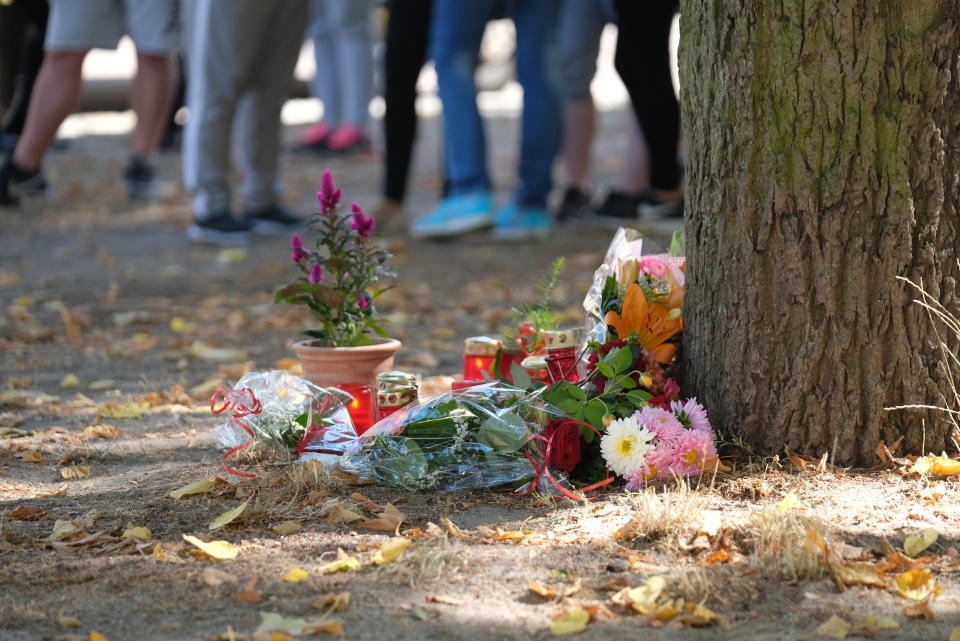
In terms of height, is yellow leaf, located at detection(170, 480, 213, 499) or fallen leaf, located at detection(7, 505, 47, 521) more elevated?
yellow leaf, located at detection(170, 480, 213, 499)

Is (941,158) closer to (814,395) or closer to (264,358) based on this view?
(814,395)

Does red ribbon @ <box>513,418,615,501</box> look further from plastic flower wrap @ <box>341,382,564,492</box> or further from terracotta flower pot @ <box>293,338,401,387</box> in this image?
terracotta flower pot @ <box>293,338,401,387</box>

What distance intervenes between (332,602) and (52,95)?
16.4ft

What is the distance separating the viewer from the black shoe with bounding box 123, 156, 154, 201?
7.41m

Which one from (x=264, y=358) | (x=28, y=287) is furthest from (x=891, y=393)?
(x=28, y=287)

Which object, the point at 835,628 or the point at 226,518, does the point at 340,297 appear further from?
the point at 835,628

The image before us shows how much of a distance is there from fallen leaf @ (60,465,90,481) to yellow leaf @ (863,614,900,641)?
163 centimetres

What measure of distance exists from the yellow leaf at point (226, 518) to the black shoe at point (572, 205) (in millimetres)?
4228

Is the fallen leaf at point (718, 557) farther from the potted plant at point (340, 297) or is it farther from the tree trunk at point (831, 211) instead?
the potted plant at point (340, 297)

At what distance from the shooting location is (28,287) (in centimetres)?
512

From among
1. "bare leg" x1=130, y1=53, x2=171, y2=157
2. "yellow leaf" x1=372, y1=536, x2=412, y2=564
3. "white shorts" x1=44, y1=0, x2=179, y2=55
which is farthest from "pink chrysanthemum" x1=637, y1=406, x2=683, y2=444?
"bare leg" x1=130, y1=53, x2=171, y2=157

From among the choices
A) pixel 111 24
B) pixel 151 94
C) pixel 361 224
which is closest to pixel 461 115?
pixel 111 24

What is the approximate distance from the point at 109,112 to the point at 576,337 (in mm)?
9377

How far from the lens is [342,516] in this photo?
224 centimetres
